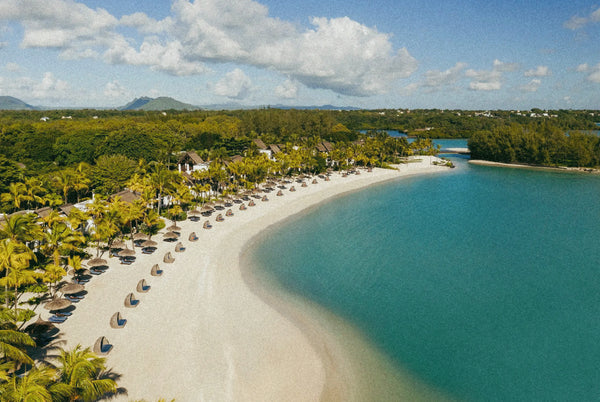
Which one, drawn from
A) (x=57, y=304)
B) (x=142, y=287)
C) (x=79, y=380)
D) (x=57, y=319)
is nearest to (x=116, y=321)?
(x=57, y=319)

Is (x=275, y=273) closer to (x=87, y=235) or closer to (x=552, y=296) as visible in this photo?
(x=87, y=235)

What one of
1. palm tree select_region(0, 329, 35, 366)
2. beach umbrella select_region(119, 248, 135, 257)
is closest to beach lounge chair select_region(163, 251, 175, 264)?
beach umbrella select_region(119, 248, 135, 257)

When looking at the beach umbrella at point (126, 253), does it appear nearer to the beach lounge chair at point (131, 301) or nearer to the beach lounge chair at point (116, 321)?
the beach lounge chair at point (131, 301)

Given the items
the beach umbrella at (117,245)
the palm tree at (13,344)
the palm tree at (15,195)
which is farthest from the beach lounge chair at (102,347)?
the palm tree at (15,195)

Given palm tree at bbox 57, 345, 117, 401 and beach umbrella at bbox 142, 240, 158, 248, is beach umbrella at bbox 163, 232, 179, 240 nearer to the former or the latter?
beach umbrella at bbox 142, 240, 158, 248

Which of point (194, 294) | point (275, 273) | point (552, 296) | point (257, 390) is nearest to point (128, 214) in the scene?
point (194, 294)

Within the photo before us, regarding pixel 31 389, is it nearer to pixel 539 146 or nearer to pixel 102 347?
pixel 102 347

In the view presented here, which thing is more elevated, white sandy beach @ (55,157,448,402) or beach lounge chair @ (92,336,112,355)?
beach lounge chair @ (92,336,112,355)
